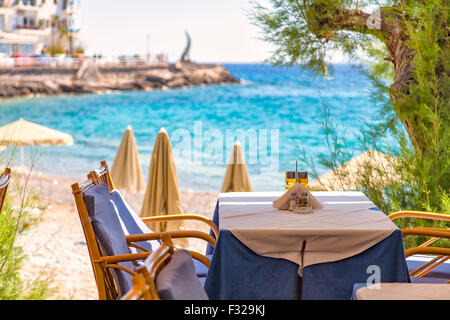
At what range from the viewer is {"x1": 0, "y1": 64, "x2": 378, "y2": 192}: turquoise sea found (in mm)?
16078

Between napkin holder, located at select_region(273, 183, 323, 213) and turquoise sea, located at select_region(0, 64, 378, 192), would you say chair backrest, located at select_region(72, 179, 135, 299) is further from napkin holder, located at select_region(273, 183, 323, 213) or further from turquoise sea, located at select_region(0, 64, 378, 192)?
turquoise sea, located at select_region(0, 64, 378, 192)

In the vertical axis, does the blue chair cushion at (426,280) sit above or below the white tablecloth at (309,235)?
below

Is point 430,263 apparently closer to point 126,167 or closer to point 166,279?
point 166,279

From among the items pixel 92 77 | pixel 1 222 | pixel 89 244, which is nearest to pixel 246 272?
pixel 89 244

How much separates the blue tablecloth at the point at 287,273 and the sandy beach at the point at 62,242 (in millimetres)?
1252

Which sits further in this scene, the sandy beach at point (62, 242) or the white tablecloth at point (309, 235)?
the sandy beach at point (62, 242)

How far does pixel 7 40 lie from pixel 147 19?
11.4m

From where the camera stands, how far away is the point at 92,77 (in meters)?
37.3

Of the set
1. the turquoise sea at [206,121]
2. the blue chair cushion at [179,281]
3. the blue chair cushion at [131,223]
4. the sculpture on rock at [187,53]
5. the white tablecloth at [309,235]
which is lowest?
the turquoise sea at [206,121]

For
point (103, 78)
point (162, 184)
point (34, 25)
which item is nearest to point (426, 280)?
point (162, 184)

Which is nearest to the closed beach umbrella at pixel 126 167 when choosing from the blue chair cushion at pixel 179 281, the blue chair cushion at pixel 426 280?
the blue chair cushion at pixel 426 280

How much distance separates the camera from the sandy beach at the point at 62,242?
440 cm

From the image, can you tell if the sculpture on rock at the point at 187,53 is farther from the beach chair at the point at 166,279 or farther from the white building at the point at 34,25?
the beach chair at the point at 166,279
